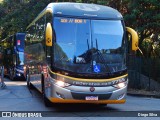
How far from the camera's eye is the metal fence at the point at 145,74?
2128 centimetres

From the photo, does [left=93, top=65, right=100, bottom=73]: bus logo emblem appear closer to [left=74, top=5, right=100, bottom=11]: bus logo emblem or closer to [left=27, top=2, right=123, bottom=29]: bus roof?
[left=27, top=2, right=123, bottom=29]: bus roof

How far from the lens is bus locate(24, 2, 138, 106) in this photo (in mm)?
11586

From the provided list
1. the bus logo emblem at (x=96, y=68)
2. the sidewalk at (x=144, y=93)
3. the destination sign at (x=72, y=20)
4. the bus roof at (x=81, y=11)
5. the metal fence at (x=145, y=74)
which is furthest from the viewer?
the metal fence at (x=145, y=74)

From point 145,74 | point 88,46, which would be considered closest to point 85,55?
point 88,46

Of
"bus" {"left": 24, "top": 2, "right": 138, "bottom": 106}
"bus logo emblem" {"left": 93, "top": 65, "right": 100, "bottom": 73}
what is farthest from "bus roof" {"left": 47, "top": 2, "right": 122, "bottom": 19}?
"bus logo emblem" {"left": 93, "top": 65, "right": 100, "bottom": 73}

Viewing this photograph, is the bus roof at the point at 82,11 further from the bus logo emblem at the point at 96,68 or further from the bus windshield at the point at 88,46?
the bus logo emblem at the point at 96,68

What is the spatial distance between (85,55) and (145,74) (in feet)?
34.3

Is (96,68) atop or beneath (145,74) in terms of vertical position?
atop

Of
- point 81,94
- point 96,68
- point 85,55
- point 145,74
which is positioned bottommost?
point 145,74

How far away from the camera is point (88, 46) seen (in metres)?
12.0

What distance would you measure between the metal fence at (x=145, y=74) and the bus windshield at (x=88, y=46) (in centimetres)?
913

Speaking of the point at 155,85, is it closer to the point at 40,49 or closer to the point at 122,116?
the point at 40,49

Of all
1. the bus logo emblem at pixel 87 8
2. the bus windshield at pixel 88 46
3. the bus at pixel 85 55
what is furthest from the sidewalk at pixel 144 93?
the bus logo emblem at pixel 87 8

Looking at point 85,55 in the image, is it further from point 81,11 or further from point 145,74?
point 145,74
